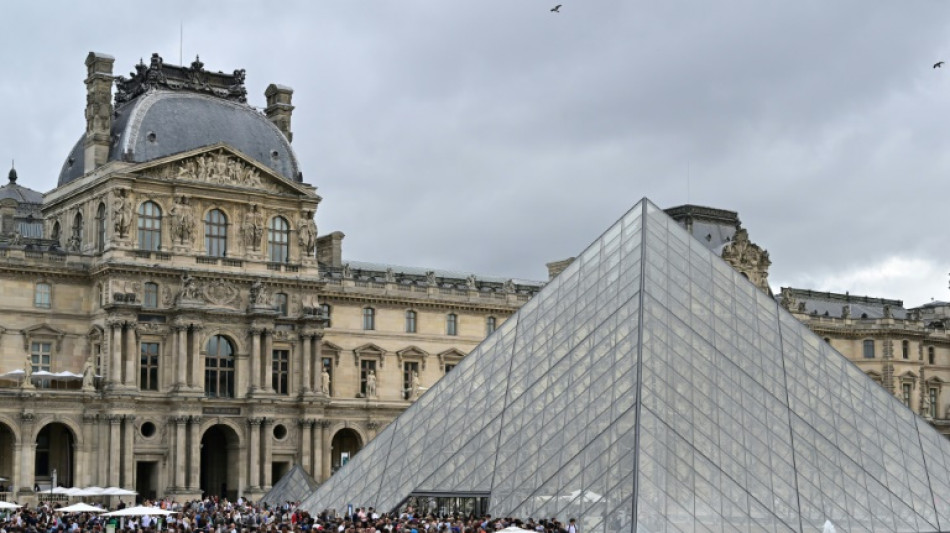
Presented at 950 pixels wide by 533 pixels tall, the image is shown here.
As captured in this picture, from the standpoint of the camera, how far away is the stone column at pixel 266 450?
55562 mm

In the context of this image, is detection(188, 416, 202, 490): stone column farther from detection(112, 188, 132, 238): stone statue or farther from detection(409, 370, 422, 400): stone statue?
detection(409, 370, 422, 400): stone statue

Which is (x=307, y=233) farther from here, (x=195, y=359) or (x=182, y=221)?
(x=195, y=359)

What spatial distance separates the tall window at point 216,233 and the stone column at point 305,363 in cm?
466

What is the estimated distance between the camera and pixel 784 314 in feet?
121

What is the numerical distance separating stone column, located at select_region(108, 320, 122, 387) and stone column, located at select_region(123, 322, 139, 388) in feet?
0.97

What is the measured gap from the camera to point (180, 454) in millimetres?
53312

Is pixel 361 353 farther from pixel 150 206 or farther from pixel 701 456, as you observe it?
pixel 701 456

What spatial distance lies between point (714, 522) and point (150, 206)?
31.3 meters

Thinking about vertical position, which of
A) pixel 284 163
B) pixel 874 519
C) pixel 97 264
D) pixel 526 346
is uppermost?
pixel 284 163

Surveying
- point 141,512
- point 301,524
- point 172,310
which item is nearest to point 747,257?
point 172,310

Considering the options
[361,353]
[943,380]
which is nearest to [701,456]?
[361,353]

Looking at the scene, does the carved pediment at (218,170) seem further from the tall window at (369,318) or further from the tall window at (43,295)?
the tall window at (369,318)

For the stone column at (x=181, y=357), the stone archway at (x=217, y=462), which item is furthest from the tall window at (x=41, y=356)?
the stone archway at (x=217, y=462)

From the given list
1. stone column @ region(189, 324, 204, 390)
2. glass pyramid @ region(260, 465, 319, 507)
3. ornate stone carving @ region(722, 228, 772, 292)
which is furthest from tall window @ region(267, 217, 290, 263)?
ornate stone carving @ region(722, 228, 772, 292)
